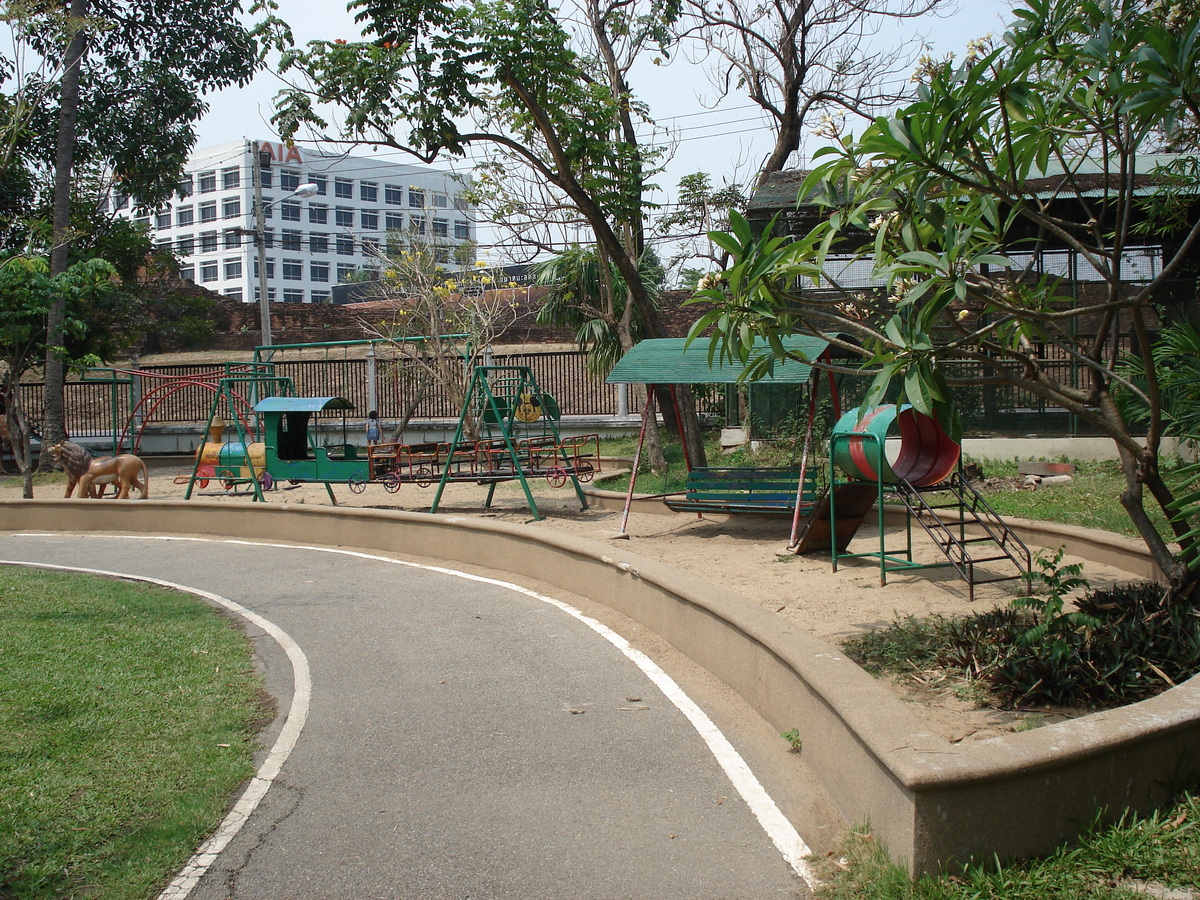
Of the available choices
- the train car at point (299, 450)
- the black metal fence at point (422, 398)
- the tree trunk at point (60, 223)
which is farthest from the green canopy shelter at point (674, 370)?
the tree trunk at point (60, 223)

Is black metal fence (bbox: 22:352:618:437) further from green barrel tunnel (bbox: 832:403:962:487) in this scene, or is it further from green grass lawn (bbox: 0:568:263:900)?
green grass lawn (bbox: 0:568:263:900)

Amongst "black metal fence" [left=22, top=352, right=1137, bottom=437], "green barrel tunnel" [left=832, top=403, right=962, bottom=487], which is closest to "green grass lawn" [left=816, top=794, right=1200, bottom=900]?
"green barrel tunnel" [left=832, top=403, right=962, bottom=487]

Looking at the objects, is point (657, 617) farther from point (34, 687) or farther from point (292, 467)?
point (292, 467)

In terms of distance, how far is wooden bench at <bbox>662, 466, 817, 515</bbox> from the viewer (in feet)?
39.0

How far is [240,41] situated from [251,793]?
1069 inches

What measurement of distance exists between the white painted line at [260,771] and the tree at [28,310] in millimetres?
11571

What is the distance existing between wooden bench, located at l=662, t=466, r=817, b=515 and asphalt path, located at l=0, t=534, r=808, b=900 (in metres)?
3.29

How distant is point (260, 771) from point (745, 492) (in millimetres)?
7721

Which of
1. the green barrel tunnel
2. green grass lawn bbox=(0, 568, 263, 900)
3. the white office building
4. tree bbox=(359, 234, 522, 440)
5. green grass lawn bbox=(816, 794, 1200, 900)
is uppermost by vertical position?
the white office building

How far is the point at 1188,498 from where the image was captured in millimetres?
5316

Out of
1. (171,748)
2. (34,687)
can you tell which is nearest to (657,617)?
(171,748)

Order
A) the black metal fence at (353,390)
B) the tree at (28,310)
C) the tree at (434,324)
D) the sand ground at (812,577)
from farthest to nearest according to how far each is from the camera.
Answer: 1. the black metal fence at (353,390)
2. the tree at (434,324)
3. the tree at (28,310)
4. the sand ground at (812,577)

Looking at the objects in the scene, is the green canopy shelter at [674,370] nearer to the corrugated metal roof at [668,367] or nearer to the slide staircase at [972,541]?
the corrugated metal roof at [668,367]

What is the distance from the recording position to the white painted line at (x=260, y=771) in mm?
4227
